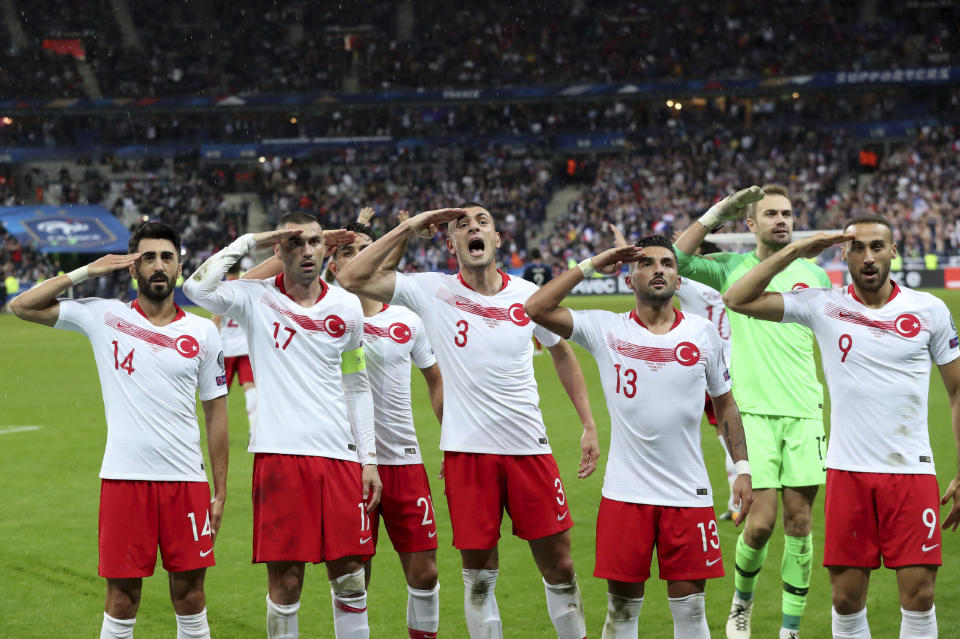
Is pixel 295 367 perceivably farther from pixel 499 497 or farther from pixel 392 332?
pixel 499 497

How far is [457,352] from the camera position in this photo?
635 cm

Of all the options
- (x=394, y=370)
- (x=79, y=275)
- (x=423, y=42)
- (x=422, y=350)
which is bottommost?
(x=394, y=370)

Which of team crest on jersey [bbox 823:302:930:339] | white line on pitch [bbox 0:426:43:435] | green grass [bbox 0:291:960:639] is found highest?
team crest on jersey [bbox 823:302:930:339]

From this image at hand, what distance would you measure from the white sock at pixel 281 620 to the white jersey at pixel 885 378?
2.86 meters

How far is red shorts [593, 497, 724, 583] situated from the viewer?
5.47 metres

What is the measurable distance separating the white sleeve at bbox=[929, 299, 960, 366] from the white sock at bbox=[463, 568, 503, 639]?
259 cm

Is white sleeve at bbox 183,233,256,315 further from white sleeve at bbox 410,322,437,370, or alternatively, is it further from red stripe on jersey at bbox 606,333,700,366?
red stripe on jersey at bbox 606,333,700,366

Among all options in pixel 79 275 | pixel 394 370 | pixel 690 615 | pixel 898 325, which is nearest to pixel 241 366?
pixel 394 370

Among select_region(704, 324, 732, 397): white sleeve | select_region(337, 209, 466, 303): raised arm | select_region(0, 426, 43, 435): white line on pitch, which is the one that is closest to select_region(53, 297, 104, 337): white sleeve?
select_region(337, 209, 466, 303): raised arm

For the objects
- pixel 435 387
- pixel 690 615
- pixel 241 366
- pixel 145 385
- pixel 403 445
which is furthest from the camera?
pixel 241 366

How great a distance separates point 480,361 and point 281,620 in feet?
5.68

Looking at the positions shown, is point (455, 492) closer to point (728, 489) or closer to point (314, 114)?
point (728, 489)

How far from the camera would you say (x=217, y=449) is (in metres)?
5.88

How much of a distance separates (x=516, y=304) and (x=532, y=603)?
256 centimetres
